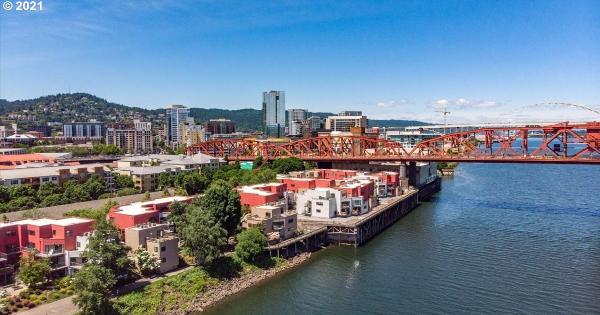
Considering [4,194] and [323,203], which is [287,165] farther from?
[4,194]

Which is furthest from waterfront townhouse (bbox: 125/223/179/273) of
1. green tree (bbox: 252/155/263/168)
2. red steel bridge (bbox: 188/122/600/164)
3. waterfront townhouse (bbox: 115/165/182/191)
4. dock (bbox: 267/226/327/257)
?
green tree (bbox: 252/155/263/168)

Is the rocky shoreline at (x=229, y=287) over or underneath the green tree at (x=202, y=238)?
underneath

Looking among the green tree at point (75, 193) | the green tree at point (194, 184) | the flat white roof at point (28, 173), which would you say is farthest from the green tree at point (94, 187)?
the green tree at point (194, 184)

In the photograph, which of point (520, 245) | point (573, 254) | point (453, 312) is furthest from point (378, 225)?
point (453, 312)

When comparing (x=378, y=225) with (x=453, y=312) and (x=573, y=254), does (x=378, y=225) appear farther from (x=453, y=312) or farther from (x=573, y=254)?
(x=453, y=312)

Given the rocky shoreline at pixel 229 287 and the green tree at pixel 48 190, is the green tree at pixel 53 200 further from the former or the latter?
the rocky shoreline at pixel 229 287

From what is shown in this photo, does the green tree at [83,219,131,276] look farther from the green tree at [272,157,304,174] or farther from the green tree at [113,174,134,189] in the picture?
the green tree at [272,157,304,174]
